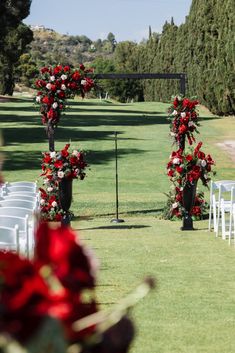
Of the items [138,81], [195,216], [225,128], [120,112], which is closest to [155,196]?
[195,216]

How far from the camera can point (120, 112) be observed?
6475 cm

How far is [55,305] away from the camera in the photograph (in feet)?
4.05

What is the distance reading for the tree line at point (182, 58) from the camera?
52.9 metres

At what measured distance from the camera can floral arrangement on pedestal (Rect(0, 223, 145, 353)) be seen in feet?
3.98

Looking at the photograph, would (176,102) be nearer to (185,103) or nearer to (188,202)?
(185,103)

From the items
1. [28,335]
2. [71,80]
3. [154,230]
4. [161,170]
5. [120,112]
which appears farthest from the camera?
[120,112]

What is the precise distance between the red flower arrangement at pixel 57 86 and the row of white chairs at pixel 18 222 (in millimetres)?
3909

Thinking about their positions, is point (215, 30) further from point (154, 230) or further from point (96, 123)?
point (154, 230)

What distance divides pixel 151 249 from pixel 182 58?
5563 cm

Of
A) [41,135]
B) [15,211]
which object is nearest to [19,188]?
[15,211]

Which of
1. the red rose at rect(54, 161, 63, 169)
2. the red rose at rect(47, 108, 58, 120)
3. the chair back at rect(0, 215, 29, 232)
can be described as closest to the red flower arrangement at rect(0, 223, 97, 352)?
the chair back at rect(0, 215, 29, 232)

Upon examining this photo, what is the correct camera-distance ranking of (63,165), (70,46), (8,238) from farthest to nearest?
1. (70,46)
2. (63,165)
3. (8,238)

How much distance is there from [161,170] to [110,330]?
27844mm

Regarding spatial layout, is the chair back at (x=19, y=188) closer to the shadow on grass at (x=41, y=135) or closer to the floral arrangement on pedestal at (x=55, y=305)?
the floral arrangement on pedestal at (x=55, y=305)
